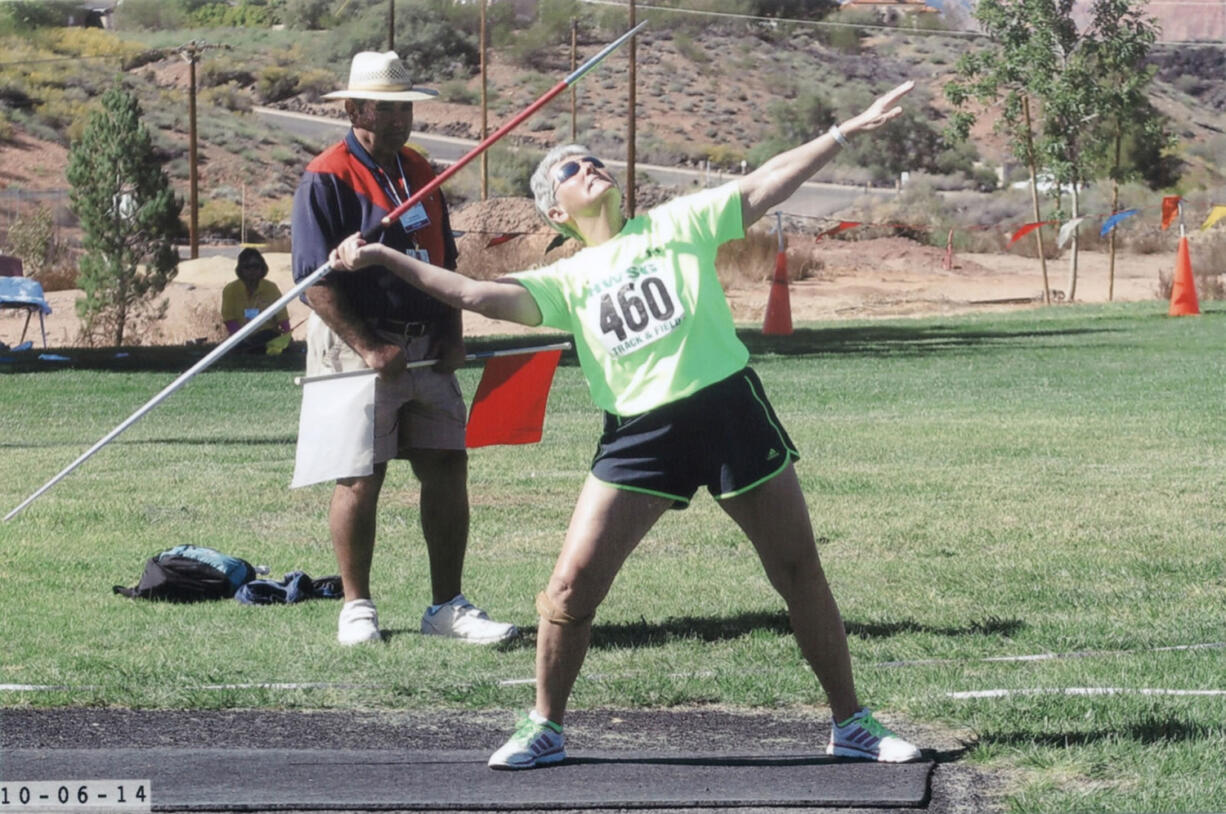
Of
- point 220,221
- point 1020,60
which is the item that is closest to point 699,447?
point 1020,60

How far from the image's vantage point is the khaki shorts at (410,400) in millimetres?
6594

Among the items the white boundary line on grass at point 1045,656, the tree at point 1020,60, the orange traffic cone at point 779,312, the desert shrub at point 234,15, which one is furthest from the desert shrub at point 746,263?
the desert shrub at point 234,15

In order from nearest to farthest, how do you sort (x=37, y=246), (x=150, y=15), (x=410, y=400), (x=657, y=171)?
(x=410, y=400) < (x=37, y=246) < (x=657, y=171) < (x=150, y=15)

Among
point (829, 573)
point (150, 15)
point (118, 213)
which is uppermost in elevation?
point (829, 573)

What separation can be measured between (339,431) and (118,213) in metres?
22.0

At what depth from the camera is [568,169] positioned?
489 centimetres

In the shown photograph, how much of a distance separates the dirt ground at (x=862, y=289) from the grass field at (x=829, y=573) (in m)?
14.7

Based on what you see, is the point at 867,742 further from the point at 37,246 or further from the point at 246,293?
the point at 37,246

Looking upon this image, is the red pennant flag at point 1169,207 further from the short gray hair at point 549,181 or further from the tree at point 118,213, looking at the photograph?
the short gray hair at point 549,181

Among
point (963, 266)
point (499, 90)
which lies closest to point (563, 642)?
point (963, 266)

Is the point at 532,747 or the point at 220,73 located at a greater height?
the point at 532,747

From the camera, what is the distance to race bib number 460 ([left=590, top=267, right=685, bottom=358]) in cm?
476

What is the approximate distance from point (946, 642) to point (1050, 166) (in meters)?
31.2

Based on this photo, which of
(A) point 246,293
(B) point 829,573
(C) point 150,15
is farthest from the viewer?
(C) point 150,15
